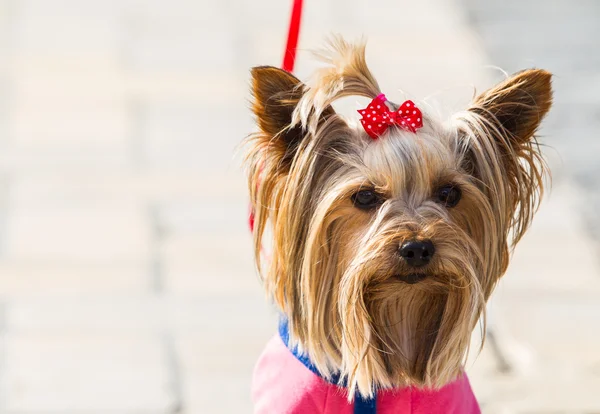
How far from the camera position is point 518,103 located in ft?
8.06

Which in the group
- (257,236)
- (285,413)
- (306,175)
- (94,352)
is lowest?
(94,352)

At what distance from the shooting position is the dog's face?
2414 millimetres

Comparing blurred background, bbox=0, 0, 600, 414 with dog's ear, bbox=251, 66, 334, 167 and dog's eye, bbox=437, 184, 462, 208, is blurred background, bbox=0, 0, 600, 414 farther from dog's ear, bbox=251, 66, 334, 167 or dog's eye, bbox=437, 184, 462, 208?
dog's ear, bbox=251, 66, 334, 167

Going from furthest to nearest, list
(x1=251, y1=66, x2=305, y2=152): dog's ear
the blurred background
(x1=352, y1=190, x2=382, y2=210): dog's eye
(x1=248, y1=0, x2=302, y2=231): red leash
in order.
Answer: the blurred background
(x1=248, y1=0, x2=302, y2=231): red leash
(x1=352, y1=190, x2=382, y2=210): dog's eye
(x1=251, y1=66, x2=305, y2=152): dog's ear

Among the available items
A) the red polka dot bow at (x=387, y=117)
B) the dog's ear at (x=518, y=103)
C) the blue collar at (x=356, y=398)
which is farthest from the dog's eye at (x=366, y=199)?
the blue collar at (x=356, y=398)

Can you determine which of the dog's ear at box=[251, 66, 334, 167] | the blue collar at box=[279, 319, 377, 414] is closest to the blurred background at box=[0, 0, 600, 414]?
the dog's ear at box=[251, 66, 334, 167]

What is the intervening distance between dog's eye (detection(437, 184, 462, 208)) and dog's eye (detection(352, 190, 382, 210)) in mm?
138

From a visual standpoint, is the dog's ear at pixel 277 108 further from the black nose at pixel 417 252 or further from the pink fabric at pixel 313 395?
the pink fabric at pixel 313 395

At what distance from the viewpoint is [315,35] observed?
6.11 m

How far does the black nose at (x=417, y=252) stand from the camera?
239 centimetres

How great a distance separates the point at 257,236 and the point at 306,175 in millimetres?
206

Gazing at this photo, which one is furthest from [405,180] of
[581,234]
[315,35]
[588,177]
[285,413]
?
[315,35]

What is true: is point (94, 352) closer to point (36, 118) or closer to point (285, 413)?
point (285, 413)

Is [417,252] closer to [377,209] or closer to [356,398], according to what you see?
[377,209]
